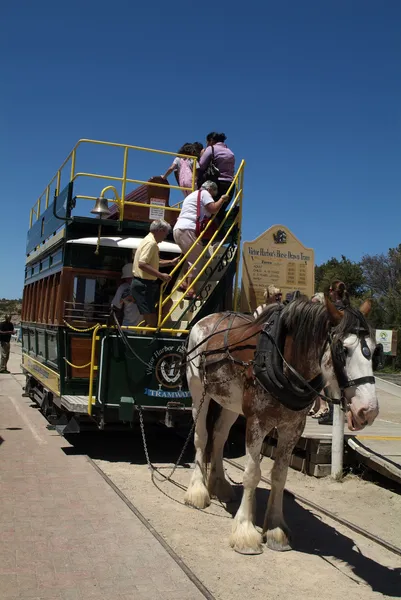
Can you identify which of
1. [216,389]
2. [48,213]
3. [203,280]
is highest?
[48,213]

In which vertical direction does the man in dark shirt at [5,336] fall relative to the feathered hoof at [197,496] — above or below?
above

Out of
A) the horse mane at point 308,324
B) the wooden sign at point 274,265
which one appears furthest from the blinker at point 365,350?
the wooden sign at point 274,265

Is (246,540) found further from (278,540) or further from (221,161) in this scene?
(221,161)

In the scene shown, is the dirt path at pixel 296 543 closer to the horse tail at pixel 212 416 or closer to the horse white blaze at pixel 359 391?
the horse tail at pixel 212 416

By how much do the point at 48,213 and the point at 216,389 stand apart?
560 cm

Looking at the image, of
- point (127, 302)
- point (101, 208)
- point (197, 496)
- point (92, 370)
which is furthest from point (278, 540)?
point (101, 208)

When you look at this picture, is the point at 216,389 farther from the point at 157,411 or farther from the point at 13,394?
the point at 13,394

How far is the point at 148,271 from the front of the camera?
22.4 ft

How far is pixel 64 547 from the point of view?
4441mm

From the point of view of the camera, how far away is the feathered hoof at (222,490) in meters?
6.05

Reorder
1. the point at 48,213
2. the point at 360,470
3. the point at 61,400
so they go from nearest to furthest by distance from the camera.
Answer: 1. the point at 360,470
2. the point at 61,400
3. the point at 48,213

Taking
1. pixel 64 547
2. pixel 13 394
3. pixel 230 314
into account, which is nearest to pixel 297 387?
pixel 230 314

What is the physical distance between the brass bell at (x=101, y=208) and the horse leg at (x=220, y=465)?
127 inches

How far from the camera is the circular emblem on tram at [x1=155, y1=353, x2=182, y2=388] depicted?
23.5 ft
